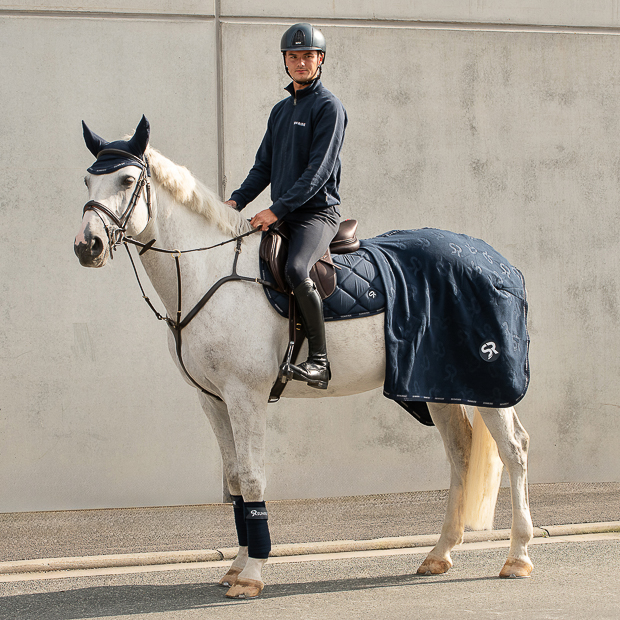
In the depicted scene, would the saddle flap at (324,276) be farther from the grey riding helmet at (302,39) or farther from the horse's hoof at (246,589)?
the horse's hoof at (246,589)

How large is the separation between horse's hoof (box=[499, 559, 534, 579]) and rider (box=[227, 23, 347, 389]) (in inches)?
60.5

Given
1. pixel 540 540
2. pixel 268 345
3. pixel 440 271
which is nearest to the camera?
pixel 268 345

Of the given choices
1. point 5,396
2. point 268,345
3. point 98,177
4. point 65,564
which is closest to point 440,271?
point 268,345

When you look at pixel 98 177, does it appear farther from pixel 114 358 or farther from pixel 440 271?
pixel 114 358

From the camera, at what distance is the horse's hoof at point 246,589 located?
3.79 m

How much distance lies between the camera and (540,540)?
5012 mm

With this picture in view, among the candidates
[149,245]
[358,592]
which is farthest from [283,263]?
[358,592]

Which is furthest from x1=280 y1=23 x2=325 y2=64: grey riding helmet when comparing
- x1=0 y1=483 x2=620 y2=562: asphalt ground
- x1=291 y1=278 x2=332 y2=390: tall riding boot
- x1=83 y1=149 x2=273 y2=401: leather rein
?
x1=0 y1=483 x2=620 y2=562: asphalt ground

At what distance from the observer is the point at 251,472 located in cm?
377

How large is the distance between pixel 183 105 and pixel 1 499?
12.1 feet

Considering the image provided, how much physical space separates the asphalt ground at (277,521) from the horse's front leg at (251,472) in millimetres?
1192

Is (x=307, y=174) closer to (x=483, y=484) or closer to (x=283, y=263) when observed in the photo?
(x=283, y=263)

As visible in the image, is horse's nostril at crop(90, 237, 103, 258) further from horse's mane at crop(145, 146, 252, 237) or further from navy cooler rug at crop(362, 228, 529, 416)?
navy cooler rug at crop(362, 228, 529, 416)

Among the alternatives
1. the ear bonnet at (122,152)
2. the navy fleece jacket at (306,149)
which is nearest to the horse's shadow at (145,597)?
the navy fleece jacket at (306,149)
